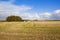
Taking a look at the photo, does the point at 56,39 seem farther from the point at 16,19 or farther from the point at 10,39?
the point at 16,19

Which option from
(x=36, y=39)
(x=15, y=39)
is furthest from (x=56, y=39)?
(x=15, y=39)

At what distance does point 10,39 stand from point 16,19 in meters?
22.9

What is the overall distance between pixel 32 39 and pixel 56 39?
1.19 metres

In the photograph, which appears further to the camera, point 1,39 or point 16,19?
point 16,19

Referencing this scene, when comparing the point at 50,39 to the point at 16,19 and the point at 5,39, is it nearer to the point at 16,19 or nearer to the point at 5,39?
the point at 5,39

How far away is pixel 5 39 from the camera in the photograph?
8336 mm

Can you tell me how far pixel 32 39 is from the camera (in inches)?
325

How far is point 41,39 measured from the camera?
8.14 metres

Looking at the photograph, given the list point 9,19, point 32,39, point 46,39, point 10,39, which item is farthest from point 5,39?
point 9,19

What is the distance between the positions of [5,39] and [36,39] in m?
1.56

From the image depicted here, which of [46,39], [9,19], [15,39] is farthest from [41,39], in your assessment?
[9,19]

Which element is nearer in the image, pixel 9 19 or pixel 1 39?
pixel 1 39

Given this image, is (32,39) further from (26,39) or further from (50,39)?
(50,39)

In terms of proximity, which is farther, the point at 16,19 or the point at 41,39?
the point at 16,19
